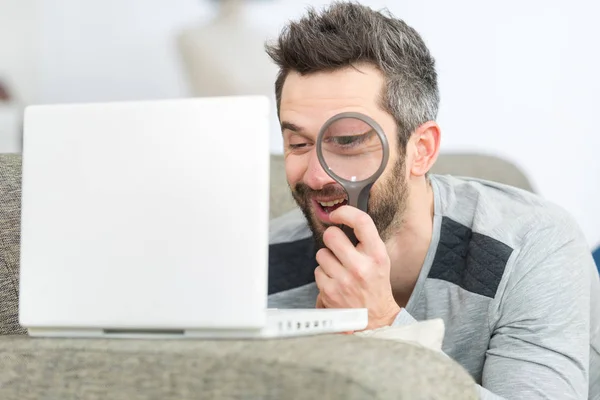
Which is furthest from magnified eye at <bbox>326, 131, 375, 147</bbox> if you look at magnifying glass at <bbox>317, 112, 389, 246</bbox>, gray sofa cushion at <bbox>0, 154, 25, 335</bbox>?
gray sofa cushion at <bbox>0, 154, 25, 335</bbox>

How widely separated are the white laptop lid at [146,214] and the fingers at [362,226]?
384 millimetres

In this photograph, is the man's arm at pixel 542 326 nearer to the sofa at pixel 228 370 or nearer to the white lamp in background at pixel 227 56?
the sofa at pixel 228 370

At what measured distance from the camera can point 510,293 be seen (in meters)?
1.51

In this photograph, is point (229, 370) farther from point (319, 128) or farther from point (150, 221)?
point (319, 128)

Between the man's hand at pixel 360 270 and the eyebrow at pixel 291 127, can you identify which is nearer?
the man's hand at pixel 360 270

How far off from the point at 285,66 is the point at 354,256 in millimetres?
508

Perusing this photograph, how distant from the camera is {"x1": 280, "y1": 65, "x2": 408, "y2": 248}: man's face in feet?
4.98

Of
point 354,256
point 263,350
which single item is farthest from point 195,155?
point 354,256

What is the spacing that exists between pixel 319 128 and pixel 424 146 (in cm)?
29

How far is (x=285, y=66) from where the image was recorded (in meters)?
1.66

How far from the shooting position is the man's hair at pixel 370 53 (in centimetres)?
157

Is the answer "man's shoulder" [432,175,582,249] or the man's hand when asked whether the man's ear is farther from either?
the man's hand

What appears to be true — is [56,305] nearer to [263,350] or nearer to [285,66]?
[263,350]

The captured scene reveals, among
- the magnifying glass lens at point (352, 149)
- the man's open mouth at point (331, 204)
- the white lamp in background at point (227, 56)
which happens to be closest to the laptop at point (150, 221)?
the magnifying glass lens at point (352, 149)
